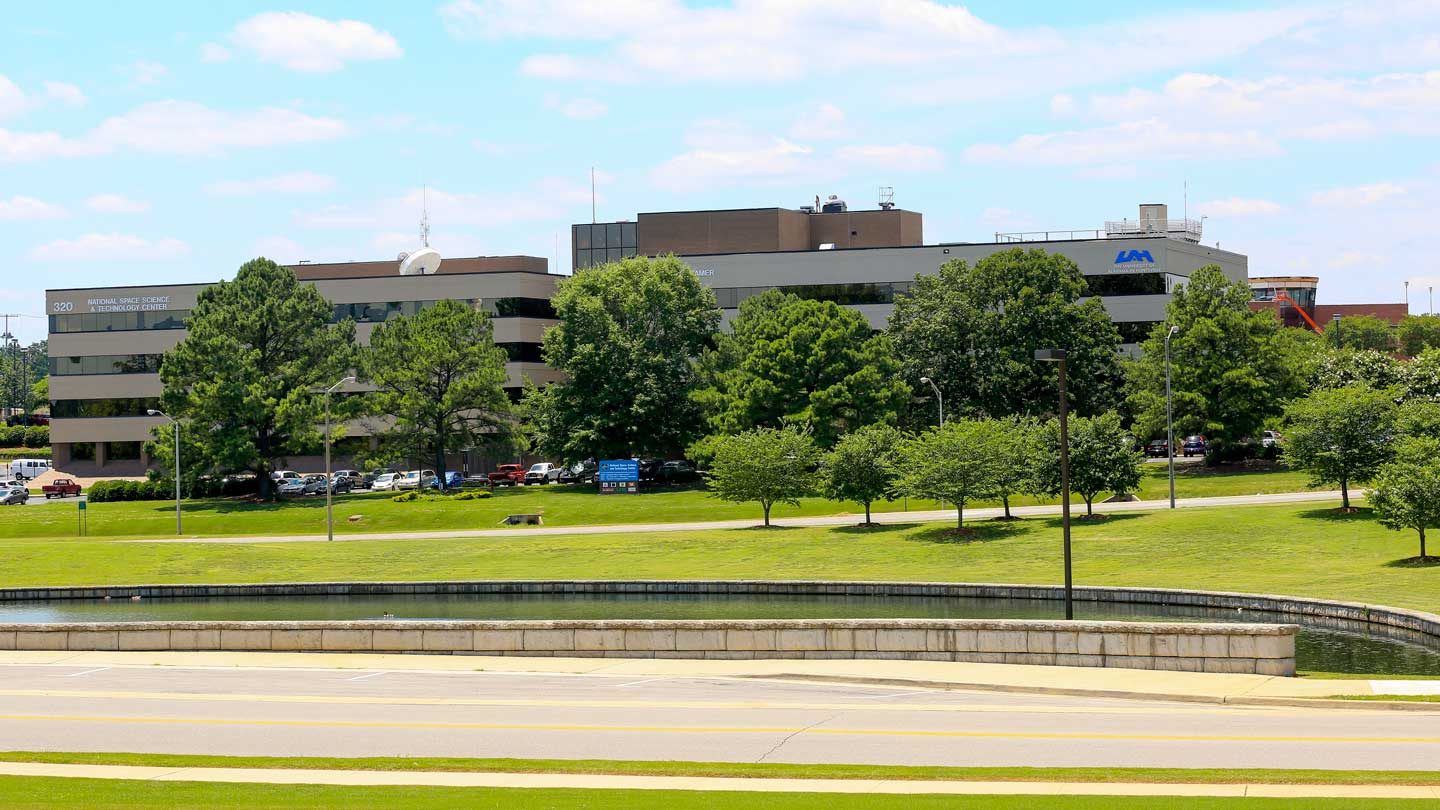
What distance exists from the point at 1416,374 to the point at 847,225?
53.7 metres

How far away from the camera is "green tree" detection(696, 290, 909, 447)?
82.3 metres

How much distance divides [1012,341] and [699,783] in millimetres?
72430

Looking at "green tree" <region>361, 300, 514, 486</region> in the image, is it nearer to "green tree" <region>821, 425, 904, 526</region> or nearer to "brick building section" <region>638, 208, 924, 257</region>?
"brick building section" <region>638, 208, 924, 257</region>

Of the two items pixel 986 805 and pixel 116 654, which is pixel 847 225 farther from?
pixel 986 805

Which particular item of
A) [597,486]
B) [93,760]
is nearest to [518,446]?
[597,486]

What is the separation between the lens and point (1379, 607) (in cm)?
3722

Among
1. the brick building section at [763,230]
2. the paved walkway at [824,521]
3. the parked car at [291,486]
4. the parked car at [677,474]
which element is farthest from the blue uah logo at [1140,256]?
the parked car at [291,486]

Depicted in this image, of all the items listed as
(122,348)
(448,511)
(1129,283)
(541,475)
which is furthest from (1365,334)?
(122,348)

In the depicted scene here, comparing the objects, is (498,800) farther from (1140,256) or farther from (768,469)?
(1140,256)

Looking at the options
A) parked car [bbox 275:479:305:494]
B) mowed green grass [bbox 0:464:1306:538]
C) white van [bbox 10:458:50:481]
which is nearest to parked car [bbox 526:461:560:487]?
mowed green grass [bbox 0:464:1306:538]

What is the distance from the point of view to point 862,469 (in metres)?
66.0

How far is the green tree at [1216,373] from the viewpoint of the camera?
3155 inches

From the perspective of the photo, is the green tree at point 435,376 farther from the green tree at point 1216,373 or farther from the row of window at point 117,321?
the green tree at point 1216,373

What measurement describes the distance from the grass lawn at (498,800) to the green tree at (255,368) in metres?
70.3
